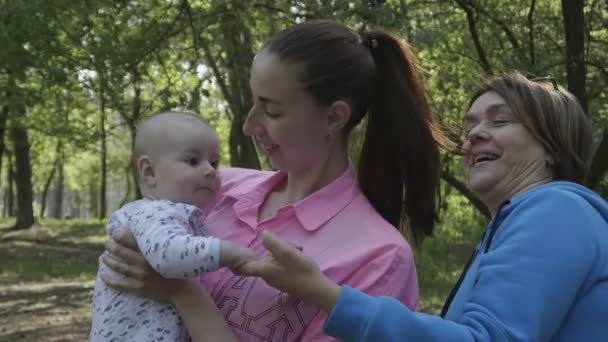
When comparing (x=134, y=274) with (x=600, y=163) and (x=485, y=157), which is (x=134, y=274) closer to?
(x=485, y=157)

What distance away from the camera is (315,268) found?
6.31 ft

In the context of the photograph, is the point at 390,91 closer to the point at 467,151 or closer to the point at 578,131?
the point at 467,151

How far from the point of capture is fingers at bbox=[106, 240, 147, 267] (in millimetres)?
2434

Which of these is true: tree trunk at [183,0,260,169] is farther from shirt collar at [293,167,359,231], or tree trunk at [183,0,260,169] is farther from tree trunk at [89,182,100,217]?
tree trunk at [89,182,100,217]

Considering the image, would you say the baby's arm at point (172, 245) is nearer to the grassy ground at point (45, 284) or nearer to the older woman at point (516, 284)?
the older woman at point (516, 284)

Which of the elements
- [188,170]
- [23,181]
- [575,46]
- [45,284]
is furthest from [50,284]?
[188,170]

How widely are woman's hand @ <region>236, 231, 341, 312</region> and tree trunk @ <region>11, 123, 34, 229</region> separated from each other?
2141cm

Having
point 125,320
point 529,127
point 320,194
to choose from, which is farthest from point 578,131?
point 125,320

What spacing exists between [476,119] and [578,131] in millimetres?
281

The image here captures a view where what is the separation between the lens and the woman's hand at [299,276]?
1.89 m

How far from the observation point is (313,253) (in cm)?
234

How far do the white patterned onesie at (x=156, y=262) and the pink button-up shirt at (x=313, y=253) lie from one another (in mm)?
157

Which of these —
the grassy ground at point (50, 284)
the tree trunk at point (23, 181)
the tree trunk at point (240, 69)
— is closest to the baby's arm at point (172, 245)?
the tree trunk at point (240, 69)

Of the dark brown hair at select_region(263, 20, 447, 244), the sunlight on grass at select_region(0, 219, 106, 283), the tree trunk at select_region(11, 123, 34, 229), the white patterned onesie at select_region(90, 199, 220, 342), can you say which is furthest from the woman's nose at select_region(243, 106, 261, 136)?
the tree trunk at select_region(11, 123, 34, 229)
